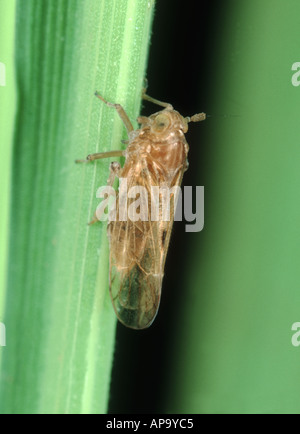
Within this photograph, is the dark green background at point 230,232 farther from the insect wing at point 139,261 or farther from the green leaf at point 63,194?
the green leaf at point 63,194

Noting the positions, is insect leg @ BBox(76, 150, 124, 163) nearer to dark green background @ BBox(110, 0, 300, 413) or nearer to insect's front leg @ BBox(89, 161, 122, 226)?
insect's front leg @ BBox(89, 161, 122, 226)

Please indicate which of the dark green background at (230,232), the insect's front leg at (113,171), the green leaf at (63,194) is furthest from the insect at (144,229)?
the dark green background at (230,232)

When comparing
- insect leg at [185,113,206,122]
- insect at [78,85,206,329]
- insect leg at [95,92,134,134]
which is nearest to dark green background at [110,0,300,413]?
insect leg at [185,113,206,122]

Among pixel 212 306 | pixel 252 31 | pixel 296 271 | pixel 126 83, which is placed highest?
pixel 252 31

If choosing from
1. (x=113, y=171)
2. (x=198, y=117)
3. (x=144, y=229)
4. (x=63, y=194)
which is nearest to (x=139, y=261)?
(x=144, y=229)

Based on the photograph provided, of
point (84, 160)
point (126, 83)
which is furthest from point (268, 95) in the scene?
point (84, 160)

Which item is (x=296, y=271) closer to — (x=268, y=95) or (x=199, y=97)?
(x=268, y=95)

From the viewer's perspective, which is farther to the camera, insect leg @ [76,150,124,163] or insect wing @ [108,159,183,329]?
insect wing @ [108,159,183,329]
